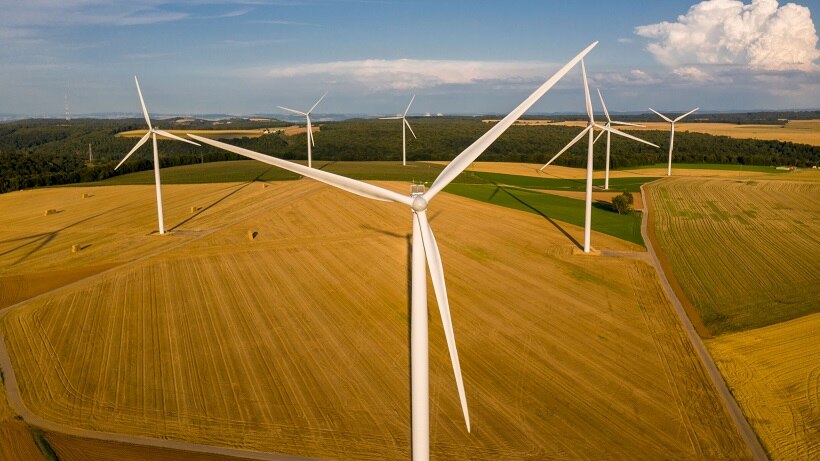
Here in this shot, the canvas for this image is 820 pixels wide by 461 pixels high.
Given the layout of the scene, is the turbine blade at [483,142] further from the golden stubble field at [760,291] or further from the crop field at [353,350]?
the golden stubble field at [760,291]

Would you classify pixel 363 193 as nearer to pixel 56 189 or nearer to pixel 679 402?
pixel 679 402

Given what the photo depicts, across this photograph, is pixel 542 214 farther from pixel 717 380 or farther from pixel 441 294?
pixel 441 294

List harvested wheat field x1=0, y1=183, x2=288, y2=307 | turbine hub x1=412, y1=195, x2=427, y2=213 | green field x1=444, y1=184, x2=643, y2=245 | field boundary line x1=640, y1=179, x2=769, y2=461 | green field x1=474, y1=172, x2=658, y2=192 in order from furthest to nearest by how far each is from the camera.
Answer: green field x1=474, y1=172, x2=658, y2=192
green field x1=444, y1=184, x2=643, y2=245
harvested wheat field x1=0, y1=183, x2=288, y2=307
field boundary line x1=640, y1=179, x2=769, y2=461
turbine hub x1=412, y1=195, x2=427, y2=213

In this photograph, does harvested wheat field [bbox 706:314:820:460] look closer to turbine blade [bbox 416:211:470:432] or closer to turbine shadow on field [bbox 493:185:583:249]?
turbine blade [bbox 416:211:470:432]

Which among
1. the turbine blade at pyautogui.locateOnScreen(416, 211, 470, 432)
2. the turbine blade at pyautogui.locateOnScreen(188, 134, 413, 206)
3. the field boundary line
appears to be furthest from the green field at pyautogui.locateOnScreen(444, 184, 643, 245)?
the turbine blade at pyautogui.locateOnScreen(188, 134, 413, 206)

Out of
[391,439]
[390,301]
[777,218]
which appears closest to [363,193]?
[391,439]

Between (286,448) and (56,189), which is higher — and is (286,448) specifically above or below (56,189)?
below
